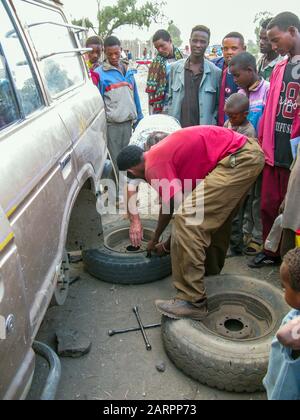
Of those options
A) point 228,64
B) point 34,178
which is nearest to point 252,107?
point 228,64

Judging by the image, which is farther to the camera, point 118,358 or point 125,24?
point 125,24

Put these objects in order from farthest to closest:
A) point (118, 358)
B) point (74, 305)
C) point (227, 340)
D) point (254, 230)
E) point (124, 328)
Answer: point (254, 230)
point (74, 305)
point (124, 328)
point (118, 358)
point (227, 340)

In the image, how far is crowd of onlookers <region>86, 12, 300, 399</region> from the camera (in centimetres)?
281

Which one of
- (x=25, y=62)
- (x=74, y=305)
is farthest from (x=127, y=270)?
(x=25, y=62)

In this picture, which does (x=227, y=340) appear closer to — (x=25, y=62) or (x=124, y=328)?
(x=124, y=328)

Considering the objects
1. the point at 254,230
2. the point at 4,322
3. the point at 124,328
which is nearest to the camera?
the point at 4,322

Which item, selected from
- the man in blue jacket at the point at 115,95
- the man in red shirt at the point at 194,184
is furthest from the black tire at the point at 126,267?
the man in blue jacket at the point at 115,95

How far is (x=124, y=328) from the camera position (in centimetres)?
296

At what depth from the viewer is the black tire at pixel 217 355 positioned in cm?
228

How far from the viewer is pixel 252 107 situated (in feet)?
12.2

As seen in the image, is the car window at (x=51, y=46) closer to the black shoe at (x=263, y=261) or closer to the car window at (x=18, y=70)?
the car window at (x=18, y=70)

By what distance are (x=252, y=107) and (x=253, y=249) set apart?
1.39 m

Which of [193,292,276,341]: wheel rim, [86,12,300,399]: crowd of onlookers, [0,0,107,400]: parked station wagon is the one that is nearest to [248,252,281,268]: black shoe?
[86,12,300,399]: crowd of onlookers
